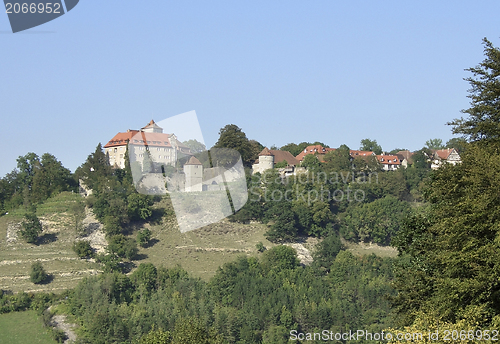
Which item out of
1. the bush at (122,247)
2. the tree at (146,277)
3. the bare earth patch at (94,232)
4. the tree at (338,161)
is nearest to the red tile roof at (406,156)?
the tree at (338,161)

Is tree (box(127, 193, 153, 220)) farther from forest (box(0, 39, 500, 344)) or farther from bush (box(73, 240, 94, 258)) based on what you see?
bush (box(73, 240, 94, 258))

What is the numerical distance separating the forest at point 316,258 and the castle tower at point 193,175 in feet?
14.1

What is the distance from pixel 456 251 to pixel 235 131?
59775mm

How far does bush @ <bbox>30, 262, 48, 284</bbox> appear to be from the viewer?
48463mm

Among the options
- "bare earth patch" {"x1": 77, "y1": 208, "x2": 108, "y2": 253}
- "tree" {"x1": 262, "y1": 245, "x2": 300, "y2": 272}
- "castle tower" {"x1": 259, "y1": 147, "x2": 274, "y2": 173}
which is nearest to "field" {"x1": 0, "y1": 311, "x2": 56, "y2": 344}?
"bare earth patch" {"x1": 77, "y1": 208, "x2": 108, "y2": 253}

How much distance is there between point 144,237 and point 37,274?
10917mm

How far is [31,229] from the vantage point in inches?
2195

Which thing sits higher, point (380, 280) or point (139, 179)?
point (139, 179)

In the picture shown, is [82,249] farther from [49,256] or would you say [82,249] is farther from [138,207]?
[138,207]

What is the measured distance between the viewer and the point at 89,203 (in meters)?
60.5

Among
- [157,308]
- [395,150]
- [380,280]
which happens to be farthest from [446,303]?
[395,150]

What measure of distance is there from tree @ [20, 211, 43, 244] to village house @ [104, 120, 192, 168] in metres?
14.6

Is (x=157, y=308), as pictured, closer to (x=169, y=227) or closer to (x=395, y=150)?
(x=169, y=227)

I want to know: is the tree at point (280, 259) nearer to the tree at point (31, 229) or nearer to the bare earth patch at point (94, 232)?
the bare earth patch at point (94, 232)
